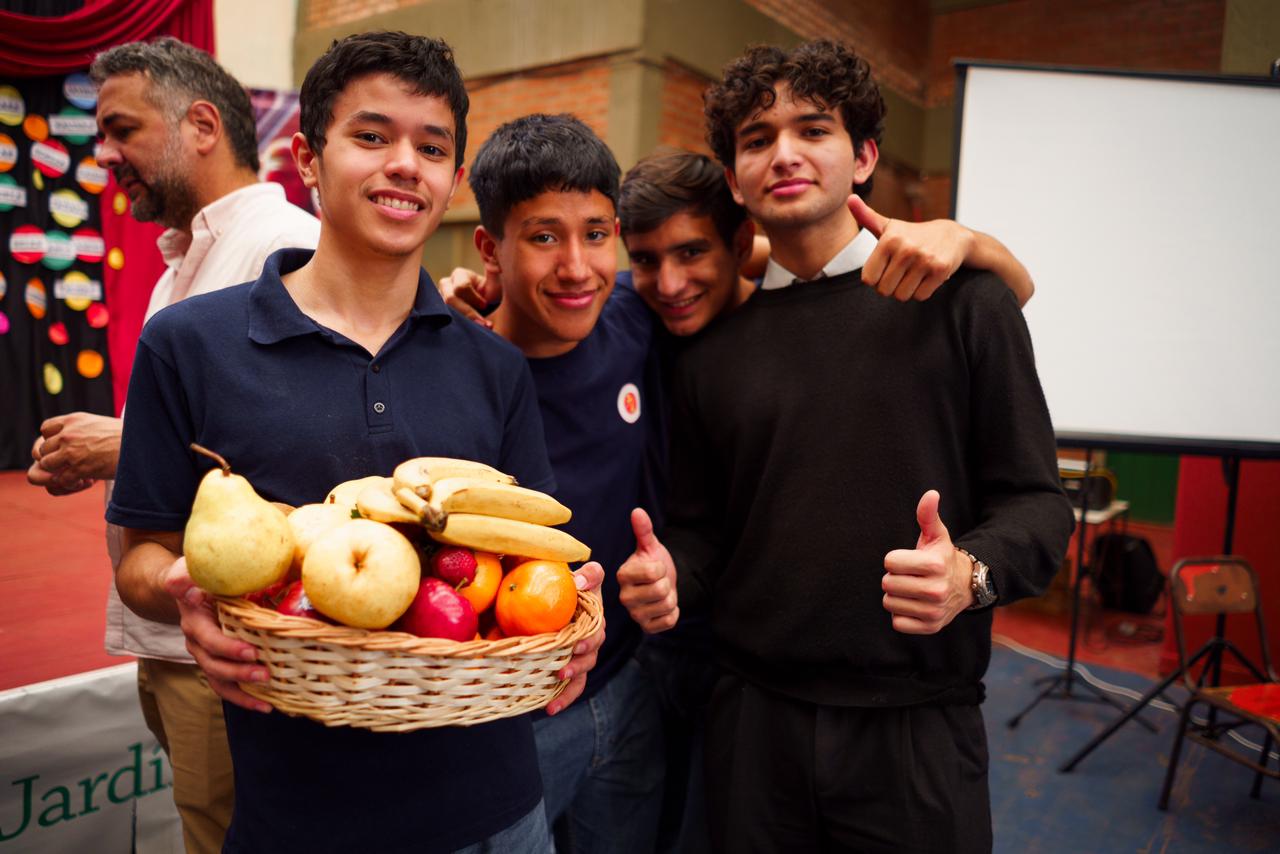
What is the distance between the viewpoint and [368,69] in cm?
117

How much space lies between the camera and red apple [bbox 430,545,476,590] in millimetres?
1000

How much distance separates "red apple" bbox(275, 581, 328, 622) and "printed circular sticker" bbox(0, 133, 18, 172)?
7.20 ft

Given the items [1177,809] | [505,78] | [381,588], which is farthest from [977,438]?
[505,78]

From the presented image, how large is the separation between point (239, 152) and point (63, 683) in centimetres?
142

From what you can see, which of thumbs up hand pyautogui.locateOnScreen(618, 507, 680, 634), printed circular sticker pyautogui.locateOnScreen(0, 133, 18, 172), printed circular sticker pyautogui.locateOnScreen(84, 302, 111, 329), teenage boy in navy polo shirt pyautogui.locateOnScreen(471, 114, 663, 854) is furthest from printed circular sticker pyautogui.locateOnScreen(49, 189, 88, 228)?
thumbs up hand pyautogui.locateOnScreen(618, 507, 680, 634)

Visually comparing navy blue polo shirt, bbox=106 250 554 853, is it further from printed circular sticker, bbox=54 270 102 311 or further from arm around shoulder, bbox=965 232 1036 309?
printed circular sticker, bbox=54 270 102 311

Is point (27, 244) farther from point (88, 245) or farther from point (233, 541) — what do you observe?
point (233, 541)

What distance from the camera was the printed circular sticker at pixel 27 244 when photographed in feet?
7.84

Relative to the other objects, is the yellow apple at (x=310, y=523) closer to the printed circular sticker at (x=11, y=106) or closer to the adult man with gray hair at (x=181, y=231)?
the adult man with gray hair at (x=181, y=231)

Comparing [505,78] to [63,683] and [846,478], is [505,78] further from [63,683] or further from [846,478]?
[846,478]

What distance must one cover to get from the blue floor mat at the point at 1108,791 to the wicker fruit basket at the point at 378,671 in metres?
2.77

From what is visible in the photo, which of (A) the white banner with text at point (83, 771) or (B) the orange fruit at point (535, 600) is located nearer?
(B) the orange fruit at point (535, 600)

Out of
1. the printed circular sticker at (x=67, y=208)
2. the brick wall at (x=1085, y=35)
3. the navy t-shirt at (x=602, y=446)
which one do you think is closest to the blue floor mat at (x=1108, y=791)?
the navy t-shirt at (x=602, y=446)

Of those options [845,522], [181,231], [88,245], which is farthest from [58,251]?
[845,522]
